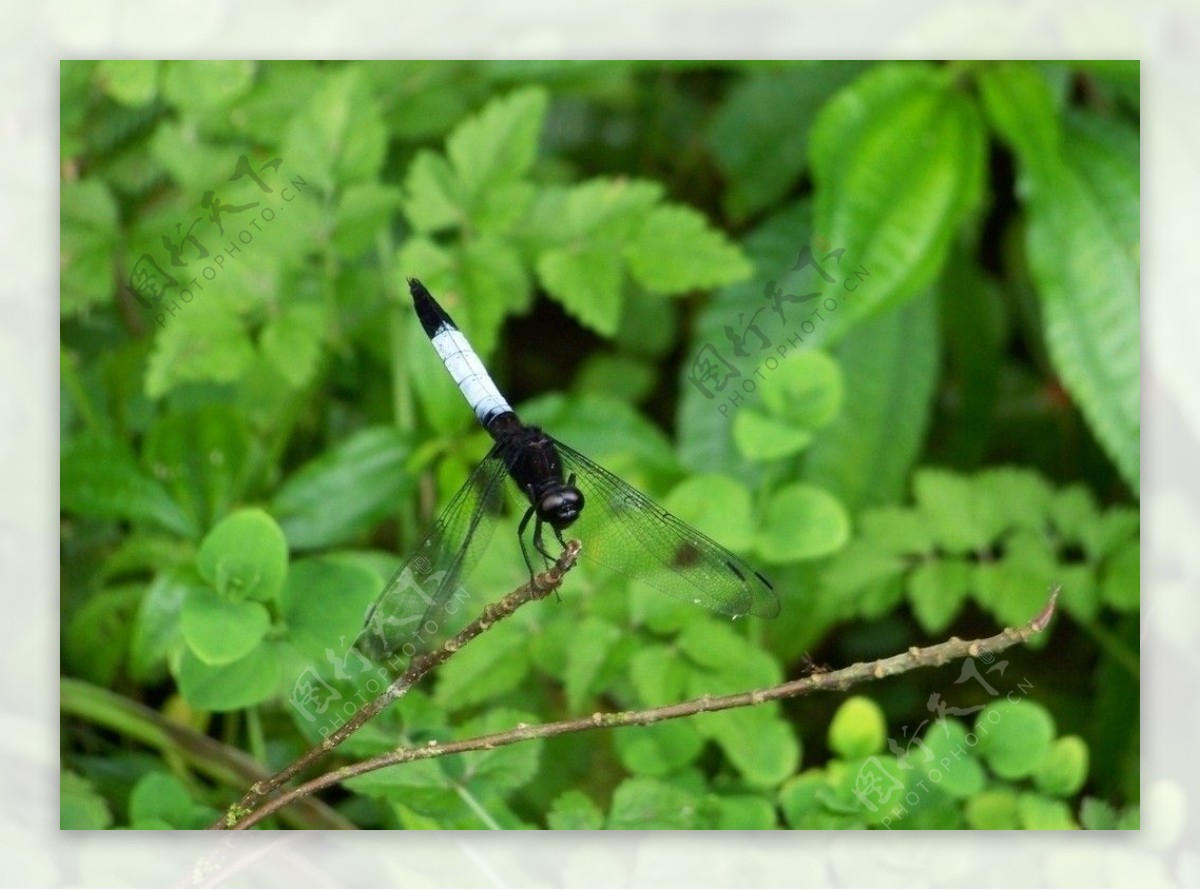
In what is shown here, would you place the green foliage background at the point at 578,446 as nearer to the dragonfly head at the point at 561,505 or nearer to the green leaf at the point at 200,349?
the green leaf at the point at 200,349

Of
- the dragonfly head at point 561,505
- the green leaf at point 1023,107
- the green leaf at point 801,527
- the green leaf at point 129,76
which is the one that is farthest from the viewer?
the green leaf at point 1023,107

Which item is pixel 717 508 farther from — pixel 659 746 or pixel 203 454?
pixel 203 454

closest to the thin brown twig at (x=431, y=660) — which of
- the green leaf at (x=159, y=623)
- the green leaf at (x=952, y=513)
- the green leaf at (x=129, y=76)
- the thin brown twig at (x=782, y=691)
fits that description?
the thin brown twig at (x=782, y=691)

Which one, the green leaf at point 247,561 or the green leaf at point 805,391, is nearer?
the green leaf at point 247,561

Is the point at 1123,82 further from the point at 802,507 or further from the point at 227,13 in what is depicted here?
the point at 227,13

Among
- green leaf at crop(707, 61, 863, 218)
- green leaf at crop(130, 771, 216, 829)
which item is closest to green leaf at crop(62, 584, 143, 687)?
green leaf at crop(130, 771, 216, 829)

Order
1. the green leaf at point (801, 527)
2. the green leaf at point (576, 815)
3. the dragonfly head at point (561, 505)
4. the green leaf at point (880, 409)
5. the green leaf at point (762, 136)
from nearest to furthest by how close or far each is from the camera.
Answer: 1. the dragonfly head at point (561, 505)
2. the green leaf at point (576, 815)
3. the green leaf at point (801, 527)
4. the green leaf at point (880, 409)
5. the green leaf at point (762, 136)

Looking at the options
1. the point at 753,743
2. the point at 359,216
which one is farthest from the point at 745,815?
the point at 359,216
